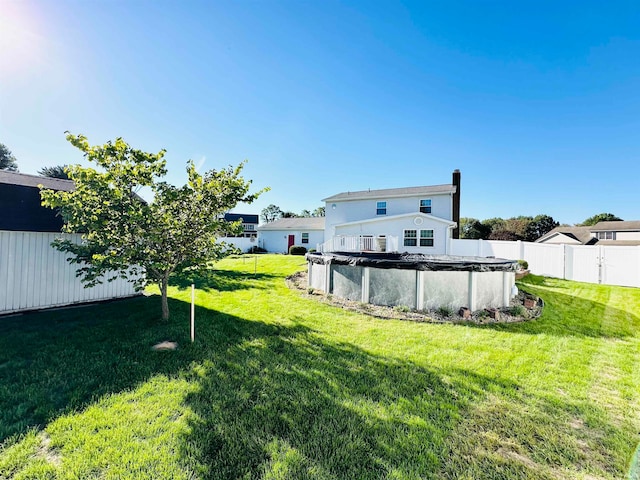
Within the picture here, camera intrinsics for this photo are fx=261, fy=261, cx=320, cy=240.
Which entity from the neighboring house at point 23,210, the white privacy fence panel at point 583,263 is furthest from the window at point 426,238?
the neighboring house at point 23,210

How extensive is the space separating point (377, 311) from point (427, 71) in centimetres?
1112

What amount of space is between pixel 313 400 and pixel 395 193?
18.2 meters

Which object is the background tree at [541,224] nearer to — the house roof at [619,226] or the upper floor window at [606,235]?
the house roof at [619,226]

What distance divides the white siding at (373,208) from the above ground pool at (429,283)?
10821 mm

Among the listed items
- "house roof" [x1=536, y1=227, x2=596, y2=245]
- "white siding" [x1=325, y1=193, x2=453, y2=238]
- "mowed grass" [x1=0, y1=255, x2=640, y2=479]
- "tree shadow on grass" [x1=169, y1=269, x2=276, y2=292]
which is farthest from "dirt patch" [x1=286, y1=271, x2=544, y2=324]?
"house roof" [x1=536, y1=227, x2=596, y2=245]

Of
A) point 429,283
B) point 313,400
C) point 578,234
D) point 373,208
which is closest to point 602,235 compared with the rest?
point 578,234

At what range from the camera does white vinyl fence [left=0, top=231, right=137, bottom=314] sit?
6.43m

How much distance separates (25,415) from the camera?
279 centimetres

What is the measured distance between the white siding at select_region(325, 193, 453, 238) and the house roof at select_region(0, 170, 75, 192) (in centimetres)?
1452

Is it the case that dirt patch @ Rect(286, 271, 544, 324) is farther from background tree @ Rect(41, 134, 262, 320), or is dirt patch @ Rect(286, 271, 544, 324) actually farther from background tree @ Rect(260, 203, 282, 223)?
background tree @ Rect(260, 203, 282, 223)

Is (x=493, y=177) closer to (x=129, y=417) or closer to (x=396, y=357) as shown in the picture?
(x=396, y=357)

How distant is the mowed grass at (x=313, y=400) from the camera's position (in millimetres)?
2234

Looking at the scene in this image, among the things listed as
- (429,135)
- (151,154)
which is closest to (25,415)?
(151,154)

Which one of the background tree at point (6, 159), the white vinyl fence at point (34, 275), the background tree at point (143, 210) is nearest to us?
the background tree at point (143, 210)
